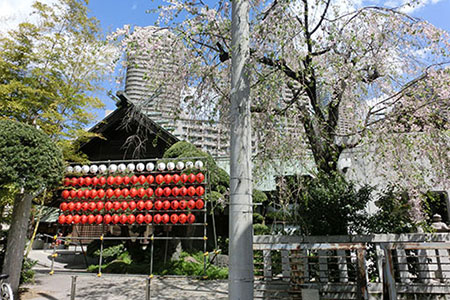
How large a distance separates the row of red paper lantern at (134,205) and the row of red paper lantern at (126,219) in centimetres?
29

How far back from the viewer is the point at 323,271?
273 inches

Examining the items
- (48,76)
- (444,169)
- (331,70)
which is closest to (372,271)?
(444,169)

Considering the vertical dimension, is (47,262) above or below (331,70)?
below

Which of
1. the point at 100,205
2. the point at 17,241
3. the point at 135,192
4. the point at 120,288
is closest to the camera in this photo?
the point at 17,241

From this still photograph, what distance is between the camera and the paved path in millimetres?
7919

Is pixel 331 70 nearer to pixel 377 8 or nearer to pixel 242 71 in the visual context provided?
pixel 377 8

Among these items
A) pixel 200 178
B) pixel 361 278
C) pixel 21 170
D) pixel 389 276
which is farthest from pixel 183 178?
pixel 389 276

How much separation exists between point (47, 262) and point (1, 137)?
1110cm

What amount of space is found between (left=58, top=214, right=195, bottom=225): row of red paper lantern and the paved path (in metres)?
1.91

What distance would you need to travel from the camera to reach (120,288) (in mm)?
9008

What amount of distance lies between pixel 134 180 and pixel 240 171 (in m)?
8.38

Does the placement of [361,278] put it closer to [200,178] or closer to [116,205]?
[200,178]

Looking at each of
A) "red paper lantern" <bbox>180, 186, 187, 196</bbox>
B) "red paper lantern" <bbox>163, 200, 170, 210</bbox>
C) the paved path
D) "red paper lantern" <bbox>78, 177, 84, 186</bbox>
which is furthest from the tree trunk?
"red paper lantern" <bbox>180, 186, 187, 196</bbox>

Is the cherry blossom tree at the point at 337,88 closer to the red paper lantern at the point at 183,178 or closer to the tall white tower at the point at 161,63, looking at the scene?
the tall white tower at the point at 161,63
